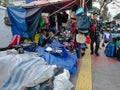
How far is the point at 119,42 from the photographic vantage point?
40.2ft

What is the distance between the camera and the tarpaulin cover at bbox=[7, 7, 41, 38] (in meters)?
10.6

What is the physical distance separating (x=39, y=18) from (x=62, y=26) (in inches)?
134

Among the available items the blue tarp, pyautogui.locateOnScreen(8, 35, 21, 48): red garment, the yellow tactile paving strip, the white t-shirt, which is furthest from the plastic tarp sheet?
the white t-shirt

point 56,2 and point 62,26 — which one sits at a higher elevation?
point 56,2

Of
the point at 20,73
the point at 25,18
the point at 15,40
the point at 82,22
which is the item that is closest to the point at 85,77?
the point at 82,22

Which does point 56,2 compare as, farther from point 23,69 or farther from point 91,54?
point 23,69

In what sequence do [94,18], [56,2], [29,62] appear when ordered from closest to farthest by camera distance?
[29,62], [56,2], [94,18]

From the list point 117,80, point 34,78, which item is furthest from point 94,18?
point 34,78

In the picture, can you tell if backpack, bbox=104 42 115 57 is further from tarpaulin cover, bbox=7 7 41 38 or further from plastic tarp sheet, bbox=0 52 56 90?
plastic tarp sheet, bbox=0 52 56 90

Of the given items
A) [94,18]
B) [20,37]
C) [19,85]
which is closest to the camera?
[19,85]

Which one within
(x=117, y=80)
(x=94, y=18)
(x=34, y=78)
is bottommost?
(x=117, y=80)

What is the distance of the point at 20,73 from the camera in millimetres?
5809

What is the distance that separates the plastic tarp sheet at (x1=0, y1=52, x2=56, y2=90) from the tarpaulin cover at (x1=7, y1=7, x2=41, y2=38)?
4.45 m

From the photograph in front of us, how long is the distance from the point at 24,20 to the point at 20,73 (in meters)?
5.07
